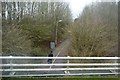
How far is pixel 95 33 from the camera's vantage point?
6207mm

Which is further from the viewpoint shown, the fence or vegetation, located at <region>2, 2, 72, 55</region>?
vegetation, located at <region>2, 2, 72, 55</region>

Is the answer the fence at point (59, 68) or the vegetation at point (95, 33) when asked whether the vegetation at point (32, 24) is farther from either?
the fence at point (59, 68)

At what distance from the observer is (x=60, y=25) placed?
6555 mm

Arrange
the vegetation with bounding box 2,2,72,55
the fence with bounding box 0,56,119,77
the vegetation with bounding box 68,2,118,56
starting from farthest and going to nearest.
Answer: the vegetation with bounding box 68,2,118,56
the vegetation with bounding box 2,2,72,55
the fence with bounding box 0,56,119,77

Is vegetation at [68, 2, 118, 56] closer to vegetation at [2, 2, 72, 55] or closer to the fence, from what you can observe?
vegetation at [2, 2, 72, 55]

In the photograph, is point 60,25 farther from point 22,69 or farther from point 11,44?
point 22,69

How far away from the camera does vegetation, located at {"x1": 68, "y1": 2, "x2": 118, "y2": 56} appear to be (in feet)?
20.0

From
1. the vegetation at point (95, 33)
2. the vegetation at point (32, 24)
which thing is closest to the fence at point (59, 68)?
the vegetation at point (32, 24)

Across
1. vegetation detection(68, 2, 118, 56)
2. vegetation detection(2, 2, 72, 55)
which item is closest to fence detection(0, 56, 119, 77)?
vegetation detection(2, 2, 72, 55)

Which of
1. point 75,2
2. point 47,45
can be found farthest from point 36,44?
point 75,2

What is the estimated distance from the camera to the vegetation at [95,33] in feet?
20.0

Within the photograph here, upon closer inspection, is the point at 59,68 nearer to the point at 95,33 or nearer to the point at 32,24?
the point at 32,24

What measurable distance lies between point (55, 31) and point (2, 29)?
250 centimetres

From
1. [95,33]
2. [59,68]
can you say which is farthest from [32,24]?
[59,68]
